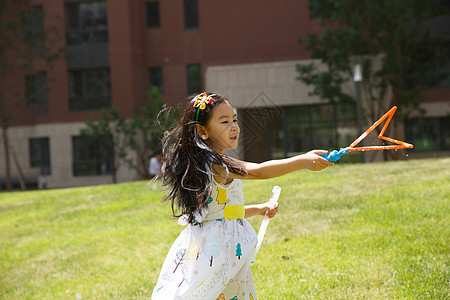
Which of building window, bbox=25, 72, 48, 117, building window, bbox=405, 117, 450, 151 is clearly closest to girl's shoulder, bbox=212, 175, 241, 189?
building window, bbox=405, 117, 450, 151

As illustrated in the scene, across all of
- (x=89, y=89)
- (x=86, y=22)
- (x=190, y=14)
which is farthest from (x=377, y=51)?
(x=86, y=22)

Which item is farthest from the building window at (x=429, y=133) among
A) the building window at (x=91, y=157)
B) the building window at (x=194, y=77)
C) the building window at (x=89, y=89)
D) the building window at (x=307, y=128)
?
the building window at (x=89, y=89)

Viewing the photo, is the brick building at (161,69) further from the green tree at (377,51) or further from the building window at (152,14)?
the green tree at (377,51)

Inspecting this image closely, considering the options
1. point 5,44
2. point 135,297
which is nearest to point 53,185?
point 5,44

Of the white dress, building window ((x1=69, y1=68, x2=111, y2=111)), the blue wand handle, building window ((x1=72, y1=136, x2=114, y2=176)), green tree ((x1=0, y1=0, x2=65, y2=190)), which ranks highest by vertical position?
green tree ((x1=0, y1=0, x2=65, y2=190))

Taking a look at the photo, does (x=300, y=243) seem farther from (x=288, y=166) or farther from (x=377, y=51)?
(x=377, y=51)

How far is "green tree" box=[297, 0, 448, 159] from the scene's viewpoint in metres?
20.6

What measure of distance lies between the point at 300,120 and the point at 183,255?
Result: 72.5 feet

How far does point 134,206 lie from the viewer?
9883 mm

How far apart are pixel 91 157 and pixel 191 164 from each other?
996 inches

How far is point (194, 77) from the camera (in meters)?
26.8

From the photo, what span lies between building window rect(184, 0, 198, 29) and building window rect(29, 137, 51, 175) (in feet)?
34.7

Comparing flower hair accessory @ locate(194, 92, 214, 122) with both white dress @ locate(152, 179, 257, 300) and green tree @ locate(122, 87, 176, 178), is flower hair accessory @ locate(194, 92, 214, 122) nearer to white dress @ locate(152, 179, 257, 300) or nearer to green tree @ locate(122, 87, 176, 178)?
white dress @ locate(152, 179, 257, 300)

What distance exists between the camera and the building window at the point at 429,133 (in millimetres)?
24359
